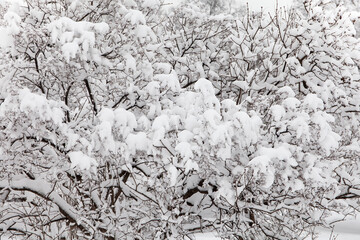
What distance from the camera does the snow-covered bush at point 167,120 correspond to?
4.28 meters

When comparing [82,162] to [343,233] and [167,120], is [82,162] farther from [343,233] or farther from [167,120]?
[343,233]

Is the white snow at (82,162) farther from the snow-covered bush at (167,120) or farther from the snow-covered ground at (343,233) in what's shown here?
the snow-covered ground at (343,233)

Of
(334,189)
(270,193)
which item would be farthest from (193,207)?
(334,189)

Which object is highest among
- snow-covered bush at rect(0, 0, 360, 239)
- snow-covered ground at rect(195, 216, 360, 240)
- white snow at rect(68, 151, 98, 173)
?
snow-covered ground at rect(195, 216, 360, 240)

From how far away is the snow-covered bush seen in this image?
14.0ft

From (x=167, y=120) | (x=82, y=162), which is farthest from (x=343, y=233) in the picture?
(x=82, y=162)

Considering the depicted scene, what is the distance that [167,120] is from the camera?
4340 millimetres

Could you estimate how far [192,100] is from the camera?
4.57 metres

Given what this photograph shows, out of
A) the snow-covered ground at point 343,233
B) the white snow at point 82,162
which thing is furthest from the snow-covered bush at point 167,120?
the snow-covered ground at point 343,233

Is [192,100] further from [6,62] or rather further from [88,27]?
[6,62]

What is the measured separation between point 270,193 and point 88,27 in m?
3.05

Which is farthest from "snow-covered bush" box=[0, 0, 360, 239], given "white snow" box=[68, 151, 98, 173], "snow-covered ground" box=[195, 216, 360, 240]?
"snow-covered ground" box=[195, 216, 360, 240]

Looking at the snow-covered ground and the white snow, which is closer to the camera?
the white snow

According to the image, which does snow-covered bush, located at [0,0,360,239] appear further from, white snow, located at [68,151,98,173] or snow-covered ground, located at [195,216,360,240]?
snow-covered ground, located at [195,216,360,240]
